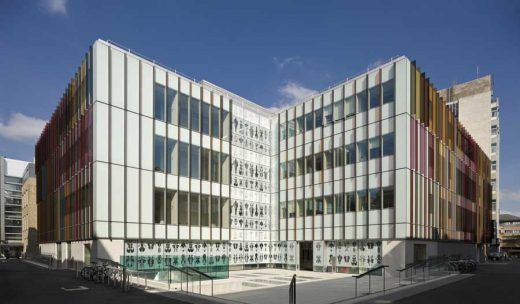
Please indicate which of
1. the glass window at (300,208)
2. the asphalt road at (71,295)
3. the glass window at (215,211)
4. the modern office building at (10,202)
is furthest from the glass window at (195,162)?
the modern office building at (10,202)

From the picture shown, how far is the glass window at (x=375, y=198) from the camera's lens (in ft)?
A: 103

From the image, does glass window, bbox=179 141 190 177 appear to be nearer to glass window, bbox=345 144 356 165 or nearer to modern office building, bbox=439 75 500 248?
glass window, bbox=345 144 356 165

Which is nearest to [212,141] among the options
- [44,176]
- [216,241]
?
[216,241]

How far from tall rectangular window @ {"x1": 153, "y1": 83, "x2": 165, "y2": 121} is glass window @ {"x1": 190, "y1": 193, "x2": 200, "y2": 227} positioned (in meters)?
7.26

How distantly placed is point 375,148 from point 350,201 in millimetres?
5175

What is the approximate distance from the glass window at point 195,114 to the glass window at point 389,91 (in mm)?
16230

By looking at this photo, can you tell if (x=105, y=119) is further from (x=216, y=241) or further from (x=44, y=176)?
(x=44, y=176)

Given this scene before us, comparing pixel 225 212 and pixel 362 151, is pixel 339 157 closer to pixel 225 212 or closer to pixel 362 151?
pixel 362 151

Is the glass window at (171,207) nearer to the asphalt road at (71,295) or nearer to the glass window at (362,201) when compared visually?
the asphalt road at (71,295)

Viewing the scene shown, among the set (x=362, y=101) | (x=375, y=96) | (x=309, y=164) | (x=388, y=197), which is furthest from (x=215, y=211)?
(x=375, y=96)

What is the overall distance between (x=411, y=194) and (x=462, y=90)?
64.2m

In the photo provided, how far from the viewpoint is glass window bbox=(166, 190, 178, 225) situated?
31.4m

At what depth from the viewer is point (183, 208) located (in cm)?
3266

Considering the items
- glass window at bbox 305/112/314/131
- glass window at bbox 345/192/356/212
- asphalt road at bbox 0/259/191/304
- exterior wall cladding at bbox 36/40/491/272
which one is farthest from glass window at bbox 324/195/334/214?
asphalt road at bbox 0/259/191/304
